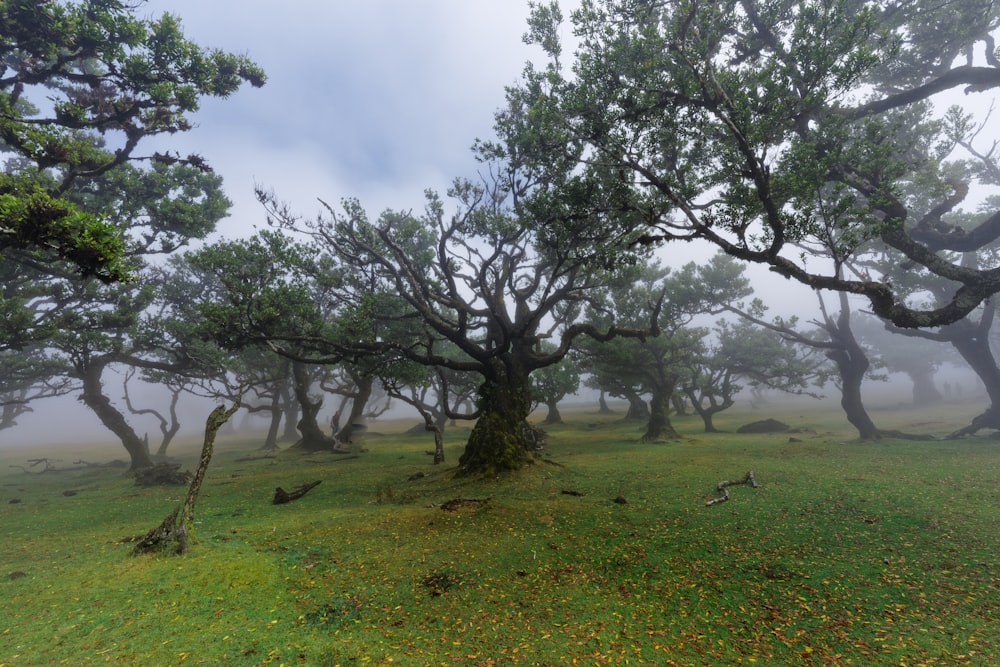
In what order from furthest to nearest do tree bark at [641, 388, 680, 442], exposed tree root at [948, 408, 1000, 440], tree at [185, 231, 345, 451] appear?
1. tree bark at [641, 388, 680, 442]
2. exposed tree root at [948, 408, 1000, 440]
3. tree at [185, 231, 345, 451]

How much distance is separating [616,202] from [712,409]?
26327 millimetres

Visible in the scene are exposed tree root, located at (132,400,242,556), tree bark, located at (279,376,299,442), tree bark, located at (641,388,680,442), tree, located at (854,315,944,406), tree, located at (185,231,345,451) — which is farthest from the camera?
tree, located at (854,315,944,406)

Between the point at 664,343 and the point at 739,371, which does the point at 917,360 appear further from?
the point at 664,343

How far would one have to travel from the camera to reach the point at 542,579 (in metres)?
7.58

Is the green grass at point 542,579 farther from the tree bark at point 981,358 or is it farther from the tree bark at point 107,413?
the tree bark at point 981,358

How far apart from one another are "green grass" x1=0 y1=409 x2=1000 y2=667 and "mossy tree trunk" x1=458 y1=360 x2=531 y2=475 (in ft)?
7.71

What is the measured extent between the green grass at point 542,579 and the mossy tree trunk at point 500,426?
7.71 feet

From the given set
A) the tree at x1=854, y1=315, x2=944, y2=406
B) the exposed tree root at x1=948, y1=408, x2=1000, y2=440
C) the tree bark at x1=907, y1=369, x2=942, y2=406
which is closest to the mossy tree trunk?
the exposed tree root at x1=948, y1=408, x2=1000, y2=440

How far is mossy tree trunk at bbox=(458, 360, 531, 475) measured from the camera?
16.3m

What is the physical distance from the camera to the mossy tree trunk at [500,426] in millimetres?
16312

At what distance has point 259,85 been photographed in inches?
675

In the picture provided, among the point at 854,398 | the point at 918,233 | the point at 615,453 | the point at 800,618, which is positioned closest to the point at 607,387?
the point at 615,453

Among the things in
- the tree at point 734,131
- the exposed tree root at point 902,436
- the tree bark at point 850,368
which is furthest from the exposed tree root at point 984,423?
the tree at point 734,131

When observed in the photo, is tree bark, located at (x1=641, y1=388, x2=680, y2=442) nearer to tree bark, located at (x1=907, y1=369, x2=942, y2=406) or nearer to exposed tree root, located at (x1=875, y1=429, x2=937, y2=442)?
exposed tree root, located at (x1=875, y1=429, x2=937, y2=442)
